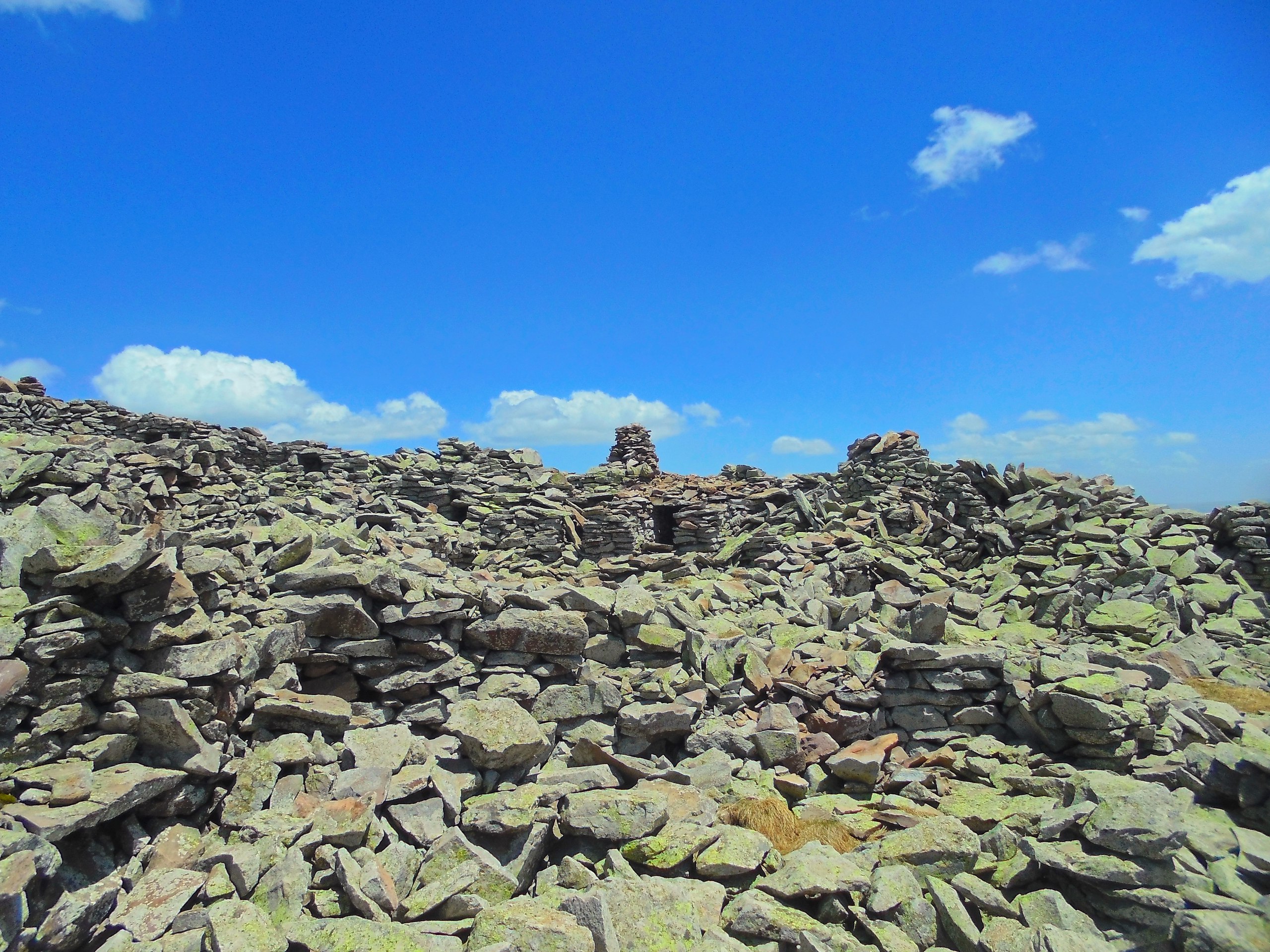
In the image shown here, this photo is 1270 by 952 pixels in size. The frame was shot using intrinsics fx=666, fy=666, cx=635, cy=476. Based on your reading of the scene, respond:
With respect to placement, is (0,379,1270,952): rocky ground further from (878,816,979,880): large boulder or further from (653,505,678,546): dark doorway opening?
(653,505,678,546): dark doorway opening

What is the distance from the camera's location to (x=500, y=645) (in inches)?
348

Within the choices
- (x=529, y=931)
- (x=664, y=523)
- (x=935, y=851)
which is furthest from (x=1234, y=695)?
(x=664, y=523)

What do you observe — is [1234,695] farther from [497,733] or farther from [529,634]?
[497,733]

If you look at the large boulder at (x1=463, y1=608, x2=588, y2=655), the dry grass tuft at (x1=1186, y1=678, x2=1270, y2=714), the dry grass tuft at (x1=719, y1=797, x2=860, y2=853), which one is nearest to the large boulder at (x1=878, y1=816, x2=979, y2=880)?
the dry grass tuft at (x1=719, y1=797, x2=860, y2=853)

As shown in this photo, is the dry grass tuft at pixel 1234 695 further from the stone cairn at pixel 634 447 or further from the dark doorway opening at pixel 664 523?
the stone cairn at pixel 634 447

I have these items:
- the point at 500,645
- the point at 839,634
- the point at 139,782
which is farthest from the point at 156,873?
the point at 839,634

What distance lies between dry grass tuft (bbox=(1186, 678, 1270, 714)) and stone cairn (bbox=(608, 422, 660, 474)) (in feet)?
68.7

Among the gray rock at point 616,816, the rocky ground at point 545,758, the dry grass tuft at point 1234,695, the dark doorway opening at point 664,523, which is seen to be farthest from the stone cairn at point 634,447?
the gray rock at point 616,816

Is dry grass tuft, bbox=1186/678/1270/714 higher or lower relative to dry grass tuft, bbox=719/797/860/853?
higher

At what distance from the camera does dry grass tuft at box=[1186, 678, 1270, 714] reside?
10.7 metres

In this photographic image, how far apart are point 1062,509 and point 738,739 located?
15945 millimetres

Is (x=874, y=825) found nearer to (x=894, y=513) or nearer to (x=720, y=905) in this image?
(x=720, y=905)

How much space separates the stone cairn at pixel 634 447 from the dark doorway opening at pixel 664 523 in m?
6.57

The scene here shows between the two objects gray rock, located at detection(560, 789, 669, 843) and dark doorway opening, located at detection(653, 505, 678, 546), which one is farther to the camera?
dark doorway opening, located at detection(653, 505, 678, 546)
